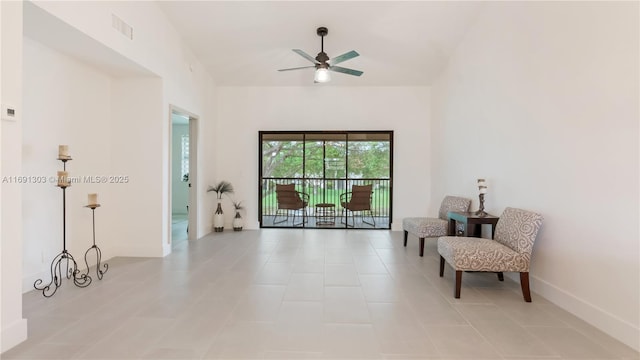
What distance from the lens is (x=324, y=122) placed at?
5.95 metres

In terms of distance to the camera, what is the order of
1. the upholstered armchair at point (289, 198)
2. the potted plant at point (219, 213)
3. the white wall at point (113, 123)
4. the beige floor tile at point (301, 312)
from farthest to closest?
the upholstered armchair at point (289, 198), the potted plant at point (219, 213), the white wall at point (113, 123), the beige floor tile at point (301, 312)

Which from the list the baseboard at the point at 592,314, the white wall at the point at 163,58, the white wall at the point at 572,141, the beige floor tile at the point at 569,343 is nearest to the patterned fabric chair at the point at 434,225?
the white wall at the point at 572,141

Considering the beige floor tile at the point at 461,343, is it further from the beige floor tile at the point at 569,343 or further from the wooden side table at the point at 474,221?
the wooden side table at the point at 474,221

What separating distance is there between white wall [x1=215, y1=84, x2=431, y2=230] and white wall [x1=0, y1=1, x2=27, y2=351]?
160 inches

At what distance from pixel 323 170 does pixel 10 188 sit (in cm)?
479

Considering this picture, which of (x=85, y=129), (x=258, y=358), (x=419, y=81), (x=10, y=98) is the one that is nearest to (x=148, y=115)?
(x=85, y=129)

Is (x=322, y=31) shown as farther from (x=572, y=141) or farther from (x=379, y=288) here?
(x=379, y=288)

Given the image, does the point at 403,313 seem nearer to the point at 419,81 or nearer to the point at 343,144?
the point at 343,144

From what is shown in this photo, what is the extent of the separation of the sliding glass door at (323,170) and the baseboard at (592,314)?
3406mm

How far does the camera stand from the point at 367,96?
592 cm

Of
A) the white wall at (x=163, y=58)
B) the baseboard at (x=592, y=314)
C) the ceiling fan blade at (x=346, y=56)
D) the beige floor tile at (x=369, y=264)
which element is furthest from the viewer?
the ceiling fan blade at (x=346, y=56)

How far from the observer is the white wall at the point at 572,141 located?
1.96 meters

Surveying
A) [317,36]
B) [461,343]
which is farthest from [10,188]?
[317,36]

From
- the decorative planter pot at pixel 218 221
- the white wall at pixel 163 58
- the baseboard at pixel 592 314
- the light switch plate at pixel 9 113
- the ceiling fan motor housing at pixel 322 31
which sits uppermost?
the ceiling fan motor housing at pixel 322 31
